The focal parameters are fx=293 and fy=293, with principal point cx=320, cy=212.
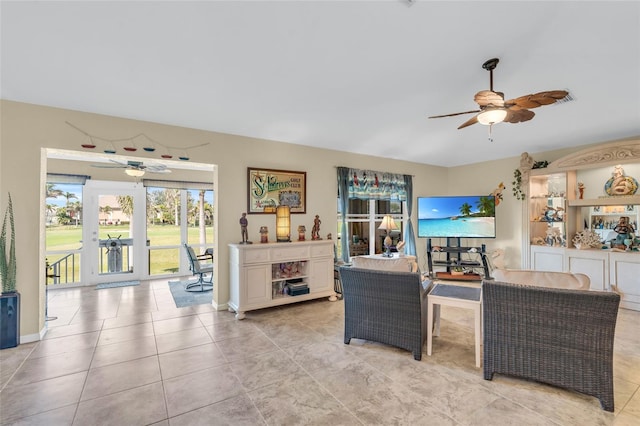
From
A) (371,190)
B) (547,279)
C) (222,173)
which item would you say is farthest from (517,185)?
(222,173)

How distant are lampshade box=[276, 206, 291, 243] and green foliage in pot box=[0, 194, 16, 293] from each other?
291cm

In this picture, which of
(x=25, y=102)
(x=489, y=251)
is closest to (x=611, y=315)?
(x=489, y=251)

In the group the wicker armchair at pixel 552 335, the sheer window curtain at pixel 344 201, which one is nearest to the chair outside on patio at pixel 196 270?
the sheer window curtain at pixel 344 201

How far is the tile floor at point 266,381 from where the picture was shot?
6.49 ft

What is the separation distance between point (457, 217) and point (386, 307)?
150 inches

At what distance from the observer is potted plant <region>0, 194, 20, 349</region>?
2926 millimetres

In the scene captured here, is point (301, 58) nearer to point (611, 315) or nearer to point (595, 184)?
point (611, 315)

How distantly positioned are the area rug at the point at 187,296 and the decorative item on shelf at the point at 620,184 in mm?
6429

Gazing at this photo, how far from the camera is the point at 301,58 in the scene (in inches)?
109

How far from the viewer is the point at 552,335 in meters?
2.16

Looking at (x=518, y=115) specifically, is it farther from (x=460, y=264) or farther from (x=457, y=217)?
(x=460, y=264)

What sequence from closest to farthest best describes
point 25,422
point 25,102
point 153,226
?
point 25,422, point 25,102, point 153,226

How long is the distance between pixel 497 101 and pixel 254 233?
342 cm

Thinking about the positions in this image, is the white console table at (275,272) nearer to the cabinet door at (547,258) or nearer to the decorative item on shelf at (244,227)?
the decorative item on shelf at (244,227)
